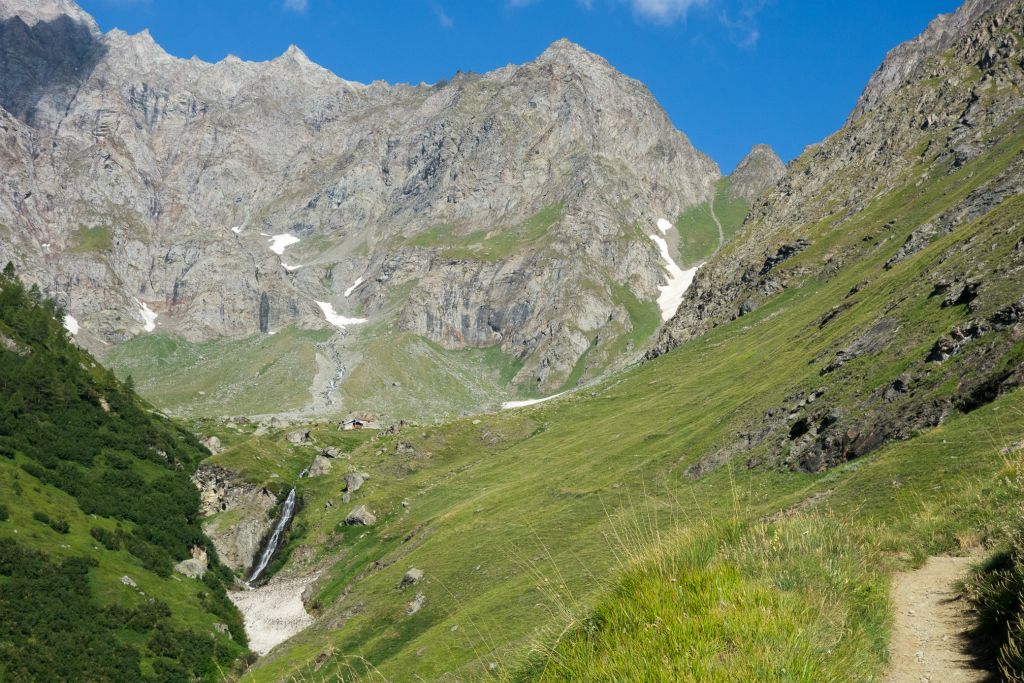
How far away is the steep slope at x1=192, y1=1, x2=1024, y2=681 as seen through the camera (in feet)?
Result: 24.4

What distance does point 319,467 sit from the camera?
136m

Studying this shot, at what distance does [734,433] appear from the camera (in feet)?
195

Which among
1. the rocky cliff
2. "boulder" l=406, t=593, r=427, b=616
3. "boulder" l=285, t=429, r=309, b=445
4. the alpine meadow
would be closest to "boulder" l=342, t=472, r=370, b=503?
the alpine meadow

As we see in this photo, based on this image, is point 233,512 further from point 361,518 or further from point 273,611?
point 273,611

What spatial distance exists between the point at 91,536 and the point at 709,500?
8392cm

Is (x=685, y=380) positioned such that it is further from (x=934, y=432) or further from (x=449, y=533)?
(x=934, y=432)

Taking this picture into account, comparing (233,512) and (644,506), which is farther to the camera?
(233,512)

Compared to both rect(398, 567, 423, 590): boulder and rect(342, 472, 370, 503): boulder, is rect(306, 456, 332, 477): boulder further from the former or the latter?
rect(398, 567, 423, 590): boulder

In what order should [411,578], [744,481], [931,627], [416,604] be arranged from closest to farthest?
[931,627]
[744,481]
[416,604]
[411,578]

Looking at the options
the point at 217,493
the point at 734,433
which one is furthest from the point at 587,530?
the point at 217,493

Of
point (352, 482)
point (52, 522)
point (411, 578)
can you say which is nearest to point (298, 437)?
point (352, 482)

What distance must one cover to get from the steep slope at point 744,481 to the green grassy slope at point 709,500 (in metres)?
0.09

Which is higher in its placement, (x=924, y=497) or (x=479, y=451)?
(x=479, y=451)

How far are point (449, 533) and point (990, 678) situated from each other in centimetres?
6986
